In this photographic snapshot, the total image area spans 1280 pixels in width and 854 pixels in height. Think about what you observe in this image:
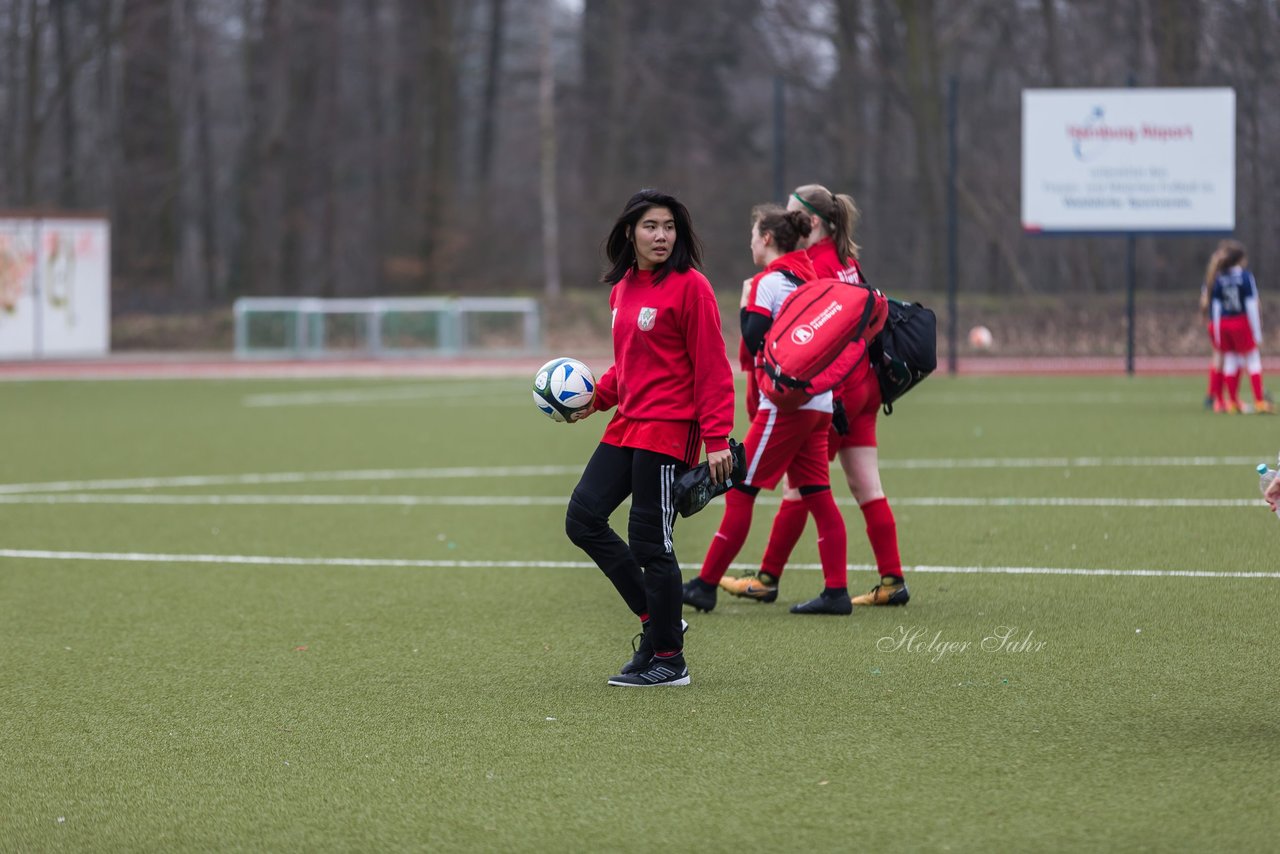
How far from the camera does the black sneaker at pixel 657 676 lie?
5.96 m

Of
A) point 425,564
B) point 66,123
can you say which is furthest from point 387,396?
point 66,123

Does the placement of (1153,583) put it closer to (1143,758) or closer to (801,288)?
(801,288)

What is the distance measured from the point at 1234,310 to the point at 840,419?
11.4 metres

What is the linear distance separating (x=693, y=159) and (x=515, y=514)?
37059 mm

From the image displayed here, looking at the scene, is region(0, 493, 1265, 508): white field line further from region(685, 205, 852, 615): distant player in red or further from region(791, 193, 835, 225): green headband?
region(791, 193, 835, 225): green headband

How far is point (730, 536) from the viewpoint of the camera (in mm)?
7391

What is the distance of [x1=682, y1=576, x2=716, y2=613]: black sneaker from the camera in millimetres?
7434

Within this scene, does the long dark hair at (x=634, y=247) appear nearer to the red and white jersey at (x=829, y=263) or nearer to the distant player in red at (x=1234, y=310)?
the red and white jersey at (x=829, y=263)

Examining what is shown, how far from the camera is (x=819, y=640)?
6754mm

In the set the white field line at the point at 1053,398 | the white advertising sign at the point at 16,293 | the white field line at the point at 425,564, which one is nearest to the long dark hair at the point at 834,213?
the white field line at the point at 425,564

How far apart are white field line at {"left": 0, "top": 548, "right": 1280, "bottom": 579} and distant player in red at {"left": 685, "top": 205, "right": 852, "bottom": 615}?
1.28 metres

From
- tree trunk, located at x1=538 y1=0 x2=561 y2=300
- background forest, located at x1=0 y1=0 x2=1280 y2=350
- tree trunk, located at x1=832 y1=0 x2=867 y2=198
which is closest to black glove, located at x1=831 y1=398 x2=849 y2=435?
background forest, located at x1=0 y1=0 x2=1280 y2=350

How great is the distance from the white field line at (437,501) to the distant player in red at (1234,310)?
6.94 m

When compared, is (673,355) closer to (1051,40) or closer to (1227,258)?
(1227,258)
